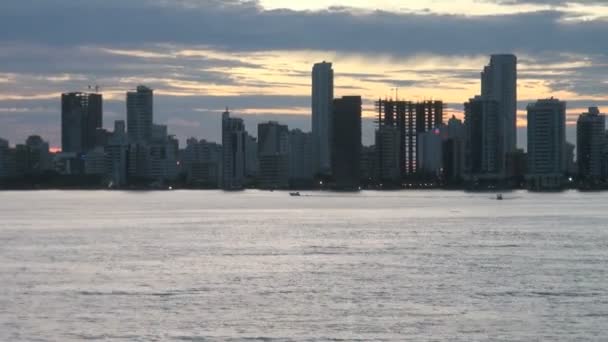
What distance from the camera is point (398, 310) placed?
53281 mm

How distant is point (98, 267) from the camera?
75.3 meters

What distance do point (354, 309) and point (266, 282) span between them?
12.5 m

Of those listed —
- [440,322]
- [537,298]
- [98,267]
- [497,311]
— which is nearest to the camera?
[440,322]

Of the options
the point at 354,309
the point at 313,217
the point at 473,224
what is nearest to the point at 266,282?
the point at 354,309

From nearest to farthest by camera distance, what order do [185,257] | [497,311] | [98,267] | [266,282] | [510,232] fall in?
[497,311] → [266,282] → [98,267] → [185,257] → [510,232]

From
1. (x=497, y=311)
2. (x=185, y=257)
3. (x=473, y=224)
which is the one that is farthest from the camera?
(x=473, y=224)

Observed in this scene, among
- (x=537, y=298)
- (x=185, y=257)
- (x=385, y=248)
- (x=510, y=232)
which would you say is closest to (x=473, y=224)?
(x=510, y=232)

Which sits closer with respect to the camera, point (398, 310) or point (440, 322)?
point (440, 322)

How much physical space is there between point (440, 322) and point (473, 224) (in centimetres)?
8544

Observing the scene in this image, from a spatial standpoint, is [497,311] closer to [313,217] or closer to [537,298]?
[537,298]

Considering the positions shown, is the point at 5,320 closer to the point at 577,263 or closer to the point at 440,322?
the point at 440,322

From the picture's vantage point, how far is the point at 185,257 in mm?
84125

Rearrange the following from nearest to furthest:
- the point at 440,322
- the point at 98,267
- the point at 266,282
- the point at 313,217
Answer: the point at 440,322 → the point at 266,282 → the point at 98,267 → the point at 313,217

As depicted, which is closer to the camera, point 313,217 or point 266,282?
point 266,282
